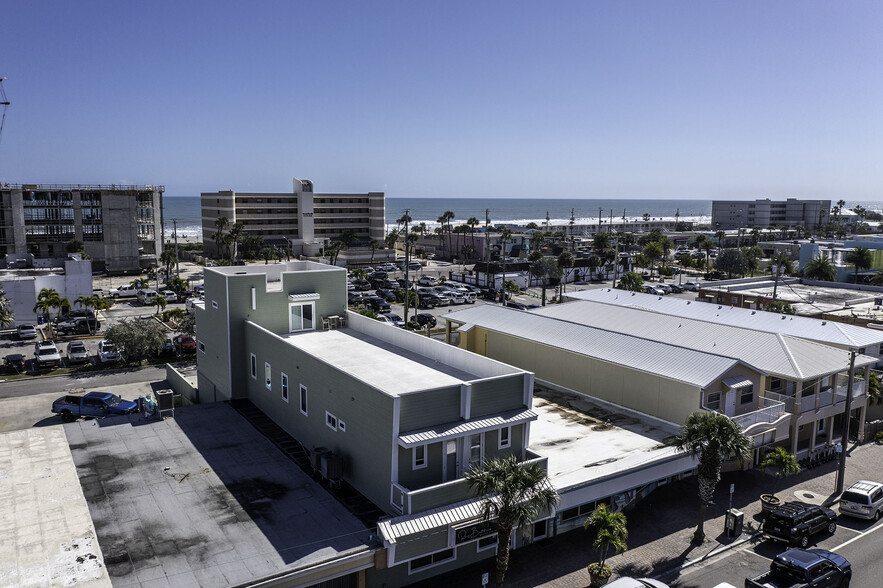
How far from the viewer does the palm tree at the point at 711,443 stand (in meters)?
20.7

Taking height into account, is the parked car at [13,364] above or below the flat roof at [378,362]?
below

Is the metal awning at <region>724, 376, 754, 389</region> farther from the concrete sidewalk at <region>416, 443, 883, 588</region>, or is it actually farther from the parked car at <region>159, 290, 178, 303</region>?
the parked car at <region>159, 290, 178, 303</region>

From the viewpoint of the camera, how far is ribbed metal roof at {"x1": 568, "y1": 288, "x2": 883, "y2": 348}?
117 ft

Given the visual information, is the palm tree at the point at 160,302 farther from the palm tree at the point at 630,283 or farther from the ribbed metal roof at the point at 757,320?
the palm tree at the point at 630,283

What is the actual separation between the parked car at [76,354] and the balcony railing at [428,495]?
112 feet

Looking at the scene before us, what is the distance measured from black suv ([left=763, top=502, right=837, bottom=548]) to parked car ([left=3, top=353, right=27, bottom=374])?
43.7 m

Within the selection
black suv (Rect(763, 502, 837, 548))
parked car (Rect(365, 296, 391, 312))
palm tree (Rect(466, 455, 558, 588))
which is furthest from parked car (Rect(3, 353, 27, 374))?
black suv (Rect(763, 502, 837, 548))

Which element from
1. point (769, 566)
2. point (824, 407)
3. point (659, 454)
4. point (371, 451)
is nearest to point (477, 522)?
point (371, 451)

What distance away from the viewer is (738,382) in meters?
26.9

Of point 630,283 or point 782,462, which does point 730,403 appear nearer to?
point 782,462

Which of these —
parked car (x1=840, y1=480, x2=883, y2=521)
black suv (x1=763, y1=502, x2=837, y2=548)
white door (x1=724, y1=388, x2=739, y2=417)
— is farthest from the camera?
white door (x1=724, y1=388, x2=739, y2=417)

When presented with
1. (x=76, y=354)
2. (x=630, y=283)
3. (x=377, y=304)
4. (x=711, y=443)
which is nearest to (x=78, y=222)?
(x=377, y=304)

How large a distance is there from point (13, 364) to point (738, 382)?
4290 centimetres

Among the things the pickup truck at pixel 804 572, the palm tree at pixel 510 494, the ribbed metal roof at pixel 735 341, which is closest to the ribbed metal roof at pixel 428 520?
the palm tree at pixel 510 494
